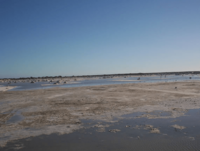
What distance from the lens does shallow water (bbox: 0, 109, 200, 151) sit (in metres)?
6.52

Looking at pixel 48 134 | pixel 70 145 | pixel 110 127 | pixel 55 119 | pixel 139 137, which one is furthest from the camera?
pixel 55 119

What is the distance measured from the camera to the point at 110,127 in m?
8.88

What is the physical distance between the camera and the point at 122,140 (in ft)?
23.5

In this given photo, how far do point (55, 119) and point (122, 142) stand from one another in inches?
210

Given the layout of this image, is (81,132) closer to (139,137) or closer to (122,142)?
(122,142)

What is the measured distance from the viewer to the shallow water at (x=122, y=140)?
652 centimetres

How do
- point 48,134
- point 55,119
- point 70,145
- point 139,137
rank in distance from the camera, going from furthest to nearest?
point 55,119
point 48,134
point 139,137
point 70,145

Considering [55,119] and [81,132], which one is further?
[55,119]

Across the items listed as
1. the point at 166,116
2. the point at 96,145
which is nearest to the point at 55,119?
the point at 96,145

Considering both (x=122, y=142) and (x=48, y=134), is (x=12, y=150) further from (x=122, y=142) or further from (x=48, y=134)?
(x=122, y=142)

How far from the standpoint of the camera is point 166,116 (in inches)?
423

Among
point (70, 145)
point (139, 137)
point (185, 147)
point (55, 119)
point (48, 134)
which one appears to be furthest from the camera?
point (55, 119)

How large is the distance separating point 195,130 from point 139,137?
305cm

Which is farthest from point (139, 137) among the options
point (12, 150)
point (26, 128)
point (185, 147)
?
point (26, 128)
